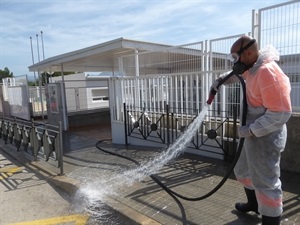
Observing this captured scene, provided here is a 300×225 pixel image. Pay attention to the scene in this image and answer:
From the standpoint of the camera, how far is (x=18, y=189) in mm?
5129

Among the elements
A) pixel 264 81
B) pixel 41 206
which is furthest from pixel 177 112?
pixel 264 81

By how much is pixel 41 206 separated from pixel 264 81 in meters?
3.96

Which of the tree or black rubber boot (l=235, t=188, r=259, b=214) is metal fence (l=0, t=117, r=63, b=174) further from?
the tree

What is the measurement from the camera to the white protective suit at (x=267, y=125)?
2.33 metres

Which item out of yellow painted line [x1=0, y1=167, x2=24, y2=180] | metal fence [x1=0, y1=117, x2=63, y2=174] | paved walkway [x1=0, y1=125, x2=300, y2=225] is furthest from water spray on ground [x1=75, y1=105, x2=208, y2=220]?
yellow painted line [x1=0, y1=167, x2=24, y2=180]

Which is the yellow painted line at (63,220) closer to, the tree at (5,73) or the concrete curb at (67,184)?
the concrete curb at (67,184)

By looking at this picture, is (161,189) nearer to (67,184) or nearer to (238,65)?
(67,184)

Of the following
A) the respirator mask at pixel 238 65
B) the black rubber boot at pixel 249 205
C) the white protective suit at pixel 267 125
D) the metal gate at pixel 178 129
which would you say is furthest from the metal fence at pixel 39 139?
the white protective suit at pixel 267 125

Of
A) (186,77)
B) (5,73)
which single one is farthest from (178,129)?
(5,73)

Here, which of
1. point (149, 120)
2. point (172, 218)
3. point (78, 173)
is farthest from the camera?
point (149, 120)

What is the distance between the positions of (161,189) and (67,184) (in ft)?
6.35

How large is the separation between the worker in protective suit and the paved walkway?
2.28 feet

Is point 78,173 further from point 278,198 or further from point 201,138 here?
point 278,198

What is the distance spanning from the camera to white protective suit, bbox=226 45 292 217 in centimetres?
233
